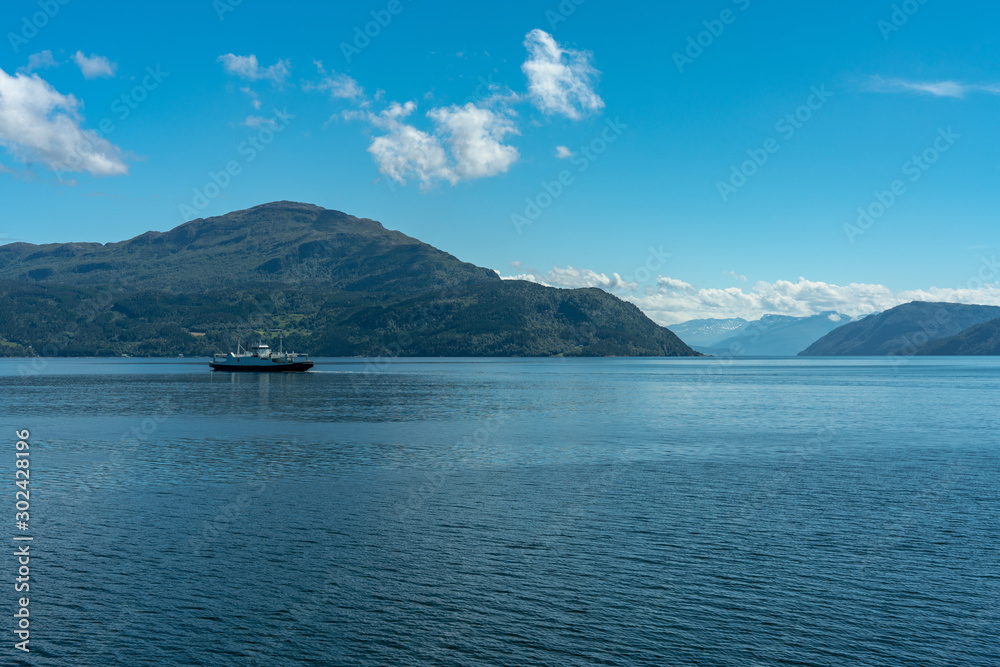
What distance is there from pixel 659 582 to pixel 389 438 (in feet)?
179

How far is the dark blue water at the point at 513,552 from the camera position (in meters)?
23.9

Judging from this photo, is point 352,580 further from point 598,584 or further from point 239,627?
point 598,584

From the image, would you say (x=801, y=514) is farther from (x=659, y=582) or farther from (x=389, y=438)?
(x=389, y=438)

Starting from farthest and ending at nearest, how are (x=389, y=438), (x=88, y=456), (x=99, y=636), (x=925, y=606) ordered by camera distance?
1. (x=389, y=438)
2. (x=88, y=456)
3. (x=925, y=606)
4. (x=99, y=636)

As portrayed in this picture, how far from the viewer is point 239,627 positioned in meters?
25.2

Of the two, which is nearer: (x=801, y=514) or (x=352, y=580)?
(x=352, y=580)

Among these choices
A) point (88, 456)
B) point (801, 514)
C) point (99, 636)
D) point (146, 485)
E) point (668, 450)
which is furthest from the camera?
point (668, 450)

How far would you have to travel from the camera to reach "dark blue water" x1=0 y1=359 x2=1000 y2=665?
78.5ft

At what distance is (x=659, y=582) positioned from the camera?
2964 centimetres

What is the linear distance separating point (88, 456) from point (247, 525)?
37128 millimetres

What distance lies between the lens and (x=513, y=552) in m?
34.0

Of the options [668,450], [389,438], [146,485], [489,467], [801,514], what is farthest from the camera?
[389,438]

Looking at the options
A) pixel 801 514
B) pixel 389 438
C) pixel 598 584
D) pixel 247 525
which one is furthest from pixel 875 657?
pixel 389 438

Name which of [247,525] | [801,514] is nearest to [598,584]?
[801,514]
